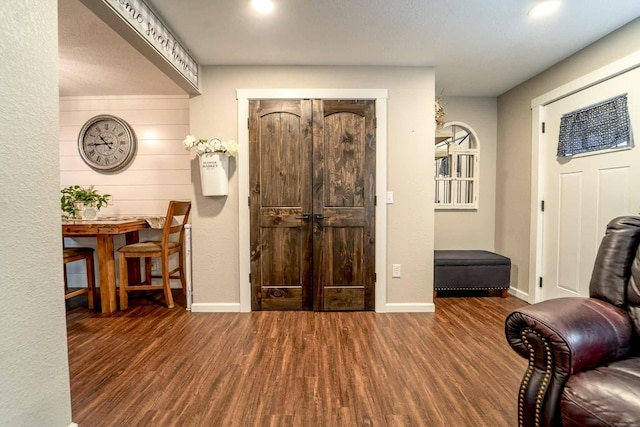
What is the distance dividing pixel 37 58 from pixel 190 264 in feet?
6.64

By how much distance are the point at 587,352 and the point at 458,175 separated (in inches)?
112

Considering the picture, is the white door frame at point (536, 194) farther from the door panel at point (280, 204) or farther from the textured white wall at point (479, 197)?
the door panel at point (280, 204)

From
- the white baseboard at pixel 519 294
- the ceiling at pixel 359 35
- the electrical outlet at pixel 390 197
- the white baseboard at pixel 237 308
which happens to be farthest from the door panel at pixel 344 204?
the white baseboard at pixel 519 294

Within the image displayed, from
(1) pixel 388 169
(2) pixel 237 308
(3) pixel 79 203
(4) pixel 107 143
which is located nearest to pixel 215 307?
(2) pixel 237 308

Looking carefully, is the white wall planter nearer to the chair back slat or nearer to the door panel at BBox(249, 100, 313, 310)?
the door panel at BBox(249, 100, 313, 310)

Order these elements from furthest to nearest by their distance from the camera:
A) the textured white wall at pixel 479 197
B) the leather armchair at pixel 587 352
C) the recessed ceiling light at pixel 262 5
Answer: the textured white wall at pixel 479 197 < the recessed ceiling light at pixel 262 5 < the leather armchair at pixel 587 352

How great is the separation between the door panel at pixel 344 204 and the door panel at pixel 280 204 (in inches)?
3.9

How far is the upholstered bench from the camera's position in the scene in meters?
3.07

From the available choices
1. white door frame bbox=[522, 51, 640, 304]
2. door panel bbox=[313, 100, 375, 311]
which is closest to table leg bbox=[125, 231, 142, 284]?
door panel bbox=[313, 100, 375, 311]

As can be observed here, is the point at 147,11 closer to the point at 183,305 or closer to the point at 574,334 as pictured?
the point at 183,305

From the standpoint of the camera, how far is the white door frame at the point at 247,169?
105 inches

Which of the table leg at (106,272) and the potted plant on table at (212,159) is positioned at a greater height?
the potted plant on table at (212,159)

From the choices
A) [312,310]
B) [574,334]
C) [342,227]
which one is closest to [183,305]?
[312,310]

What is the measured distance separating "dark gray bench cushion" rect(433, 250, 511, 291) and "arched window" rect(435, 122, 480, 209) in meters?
0.76
